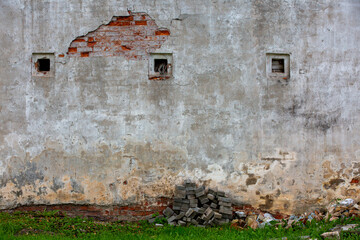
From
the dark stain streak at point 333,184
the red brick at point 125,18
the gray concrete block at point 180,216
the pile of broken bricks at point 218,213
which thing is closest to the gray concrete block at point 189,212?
the pile of broken bricks at point 218,213

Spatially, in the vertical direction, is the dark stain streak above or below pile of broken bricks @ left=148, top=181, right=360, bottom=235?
above

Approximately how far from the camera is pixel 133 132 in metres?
5.80

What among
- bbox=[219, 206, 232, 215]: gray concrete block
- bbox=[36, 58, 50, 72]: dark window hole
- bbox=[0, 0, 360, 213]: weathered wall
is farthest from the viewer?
bbox=[36, 58, 50, 72]: dark window hole

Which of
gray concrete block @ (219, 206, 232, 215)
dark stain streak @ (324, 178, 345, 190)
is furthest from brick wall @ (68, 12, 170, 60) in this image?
dark stain streak @ (324, 178, 345, 190)

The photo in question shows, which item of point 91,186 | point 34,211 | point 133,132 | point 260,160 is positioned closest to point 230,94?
point 260,160

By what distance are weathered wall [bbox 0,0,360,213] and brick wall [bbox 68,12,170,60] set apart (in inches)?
1.4

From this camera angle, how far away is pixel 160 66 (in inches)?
235

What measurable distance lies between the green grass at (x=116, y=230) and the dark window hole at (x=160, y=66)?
2.62 metres

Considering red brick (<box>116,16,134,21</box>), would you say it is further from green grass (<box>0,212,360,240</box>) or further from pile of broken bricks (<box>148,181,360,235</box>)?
green grass (<box>0,212,360,240</box>)

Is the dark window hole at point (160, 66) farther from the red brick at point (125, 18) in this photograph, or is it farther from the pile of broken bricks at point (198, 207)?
the pile of broken bricks at point (198, 207)

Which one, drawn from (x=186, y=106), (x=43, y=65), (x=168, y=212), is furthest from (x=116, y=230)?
(x=43, y=65)

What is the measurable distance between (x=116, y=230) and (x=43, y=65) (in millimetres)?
3203

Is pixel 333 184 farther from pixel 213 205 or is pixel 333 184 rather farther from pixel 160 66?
pixel 160 66

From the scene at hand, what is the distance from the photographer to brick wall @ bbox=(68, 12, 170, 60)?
589cm
